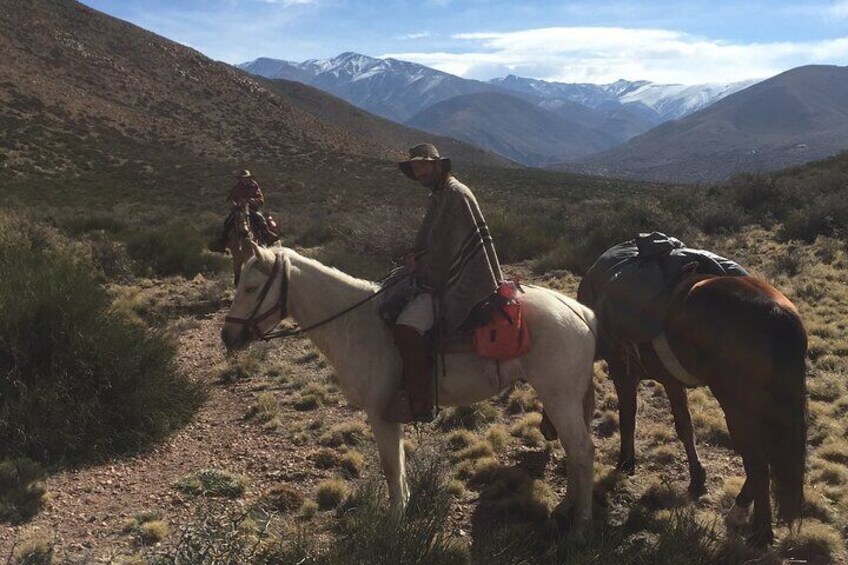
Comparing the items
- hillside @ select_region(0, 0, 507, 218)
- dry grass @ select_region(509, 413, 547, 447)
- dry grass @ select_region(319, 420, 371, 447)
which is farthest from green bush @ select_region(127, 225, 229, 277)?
hillside @ select_region(0, 0, 507, 218)

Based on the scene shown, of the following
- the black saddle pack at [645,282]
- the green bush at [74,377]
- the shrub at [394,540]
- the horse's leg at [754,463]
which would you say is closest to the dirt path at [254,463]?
the green bush at [74,377]

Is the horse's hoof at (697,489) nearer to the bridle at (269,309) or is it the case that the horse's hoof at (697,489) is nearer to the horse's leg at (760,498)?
the horse's leg at (760,498)

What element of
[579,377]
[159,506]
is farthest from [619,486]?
[159,506]

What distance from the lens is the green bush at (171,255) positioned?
14359 mm

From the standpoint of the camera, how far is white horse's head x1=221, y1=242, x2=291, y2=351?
4402mm

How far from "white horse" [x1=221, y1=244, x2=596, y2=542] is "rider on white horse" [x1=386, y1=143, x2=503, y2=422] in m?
0.22

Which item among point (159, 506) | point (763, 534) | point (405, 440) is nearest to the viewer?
point (763, 534)

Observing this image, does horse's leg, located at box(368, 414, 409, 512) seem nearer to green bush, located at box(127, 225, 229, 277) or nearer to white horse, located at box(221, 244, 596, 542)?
white horse, located at box(221, 244, 596, 542)

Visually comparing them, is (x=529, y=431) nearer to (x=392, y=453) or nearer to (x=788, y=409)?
(x=392, y=453)

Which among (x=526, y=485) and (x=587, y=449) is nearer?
(x=587, y=449)

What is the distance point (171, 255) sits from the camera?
47.7ft

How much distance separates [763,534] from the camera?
4.08 metres

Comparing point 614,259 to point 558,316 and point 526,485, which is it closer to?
point 558,316

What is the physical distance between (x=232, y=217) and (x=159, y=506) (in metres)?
6.54
